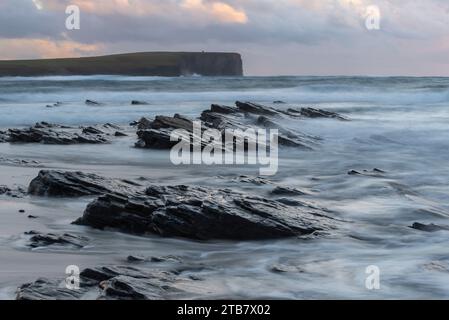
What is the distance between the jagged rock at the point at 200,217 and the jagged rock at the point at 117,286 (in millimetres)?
1658

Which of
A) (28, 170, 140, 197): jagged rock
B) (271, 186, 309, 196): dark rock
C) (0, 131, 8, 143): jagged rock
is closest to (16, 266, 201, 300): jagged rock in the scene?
(28, 170, 140, 197): jagged rock

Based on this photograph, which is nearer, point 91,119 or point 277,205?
point 277,205

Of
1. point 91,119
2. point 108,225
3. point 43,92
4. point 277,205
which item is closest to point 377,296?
point 277,205

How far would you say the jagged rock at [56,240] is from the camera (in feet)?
26.8

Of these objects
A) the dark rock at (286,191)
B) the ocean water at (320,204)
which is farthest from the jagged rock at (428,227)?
the dark rock at (286,191)

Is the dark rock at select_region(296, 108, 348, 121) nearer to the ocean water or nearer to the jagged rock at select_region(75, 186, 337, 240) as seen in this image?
the ocean water

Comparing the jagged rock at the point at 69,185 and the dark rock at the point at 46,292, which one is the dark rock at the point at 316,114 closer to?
the jagged rock at the point at 69,185

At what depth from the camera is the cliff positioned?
4296 inches

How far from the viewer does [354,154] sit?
1919cm

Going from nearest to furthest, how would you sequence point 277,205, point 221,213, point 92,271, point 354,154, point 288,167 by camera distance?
point 92,271, point 221,213, point 277,205, point 288,167, point 354,154

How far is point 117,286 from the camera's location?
20.9 ft

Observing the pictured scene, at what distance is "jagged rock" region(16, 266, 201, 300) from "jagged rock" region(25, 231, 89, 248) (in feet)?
4.30

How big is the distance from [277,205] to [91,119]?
24.6m

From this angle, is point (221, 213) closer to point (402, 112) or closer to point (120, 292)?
point (120, 292)
